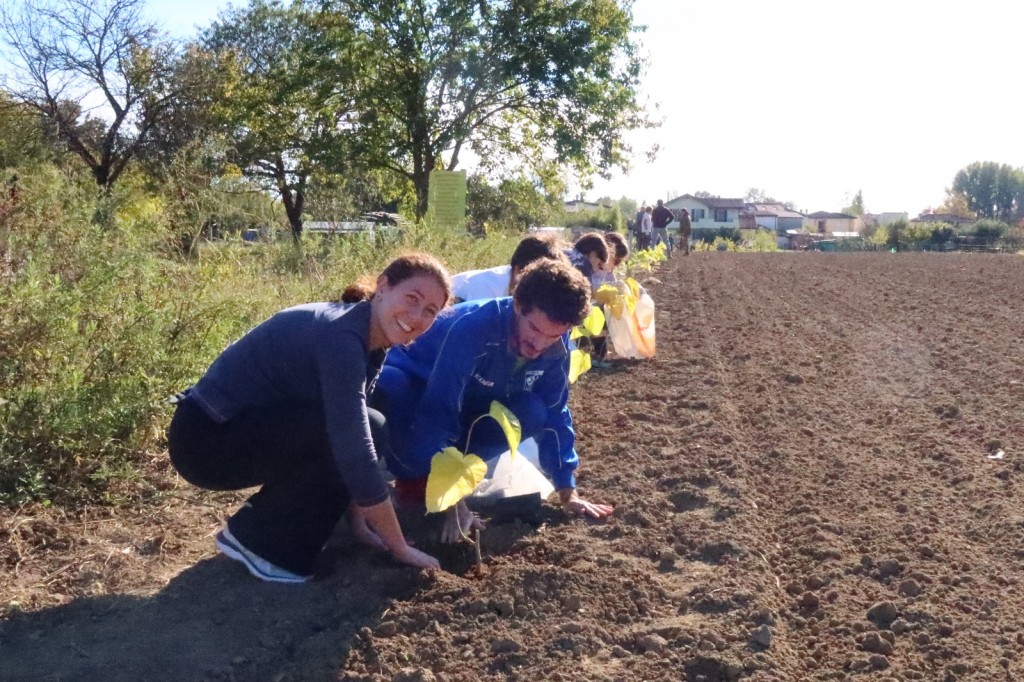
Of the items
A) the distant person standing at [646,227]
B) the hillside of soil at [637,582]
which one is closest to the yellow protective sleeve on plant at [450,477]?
the hillside of soil at [637,582]

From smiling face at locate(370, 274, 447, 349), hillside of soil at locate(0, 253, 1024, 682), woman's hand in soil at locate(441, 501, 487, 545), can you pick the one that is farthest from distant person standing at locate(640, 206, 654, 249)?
smiling face at locate(370, 274, 447, 349)

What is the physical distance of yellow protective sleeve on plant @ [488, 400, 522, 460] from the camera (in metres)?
3.32

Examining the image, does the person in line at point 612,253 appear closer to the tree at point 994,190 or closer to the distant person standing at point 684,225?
the distant person standing at point 684,225

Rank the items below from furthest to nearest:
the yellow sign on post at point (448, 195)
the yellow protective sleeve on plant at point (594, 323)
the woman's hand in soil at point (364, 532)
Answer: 1. the yellow sign on post at point (448, 195)
2. the yellow protective sleeve on plant at point (594, 323)
3. the woman's hand in soil at point (364, 532)

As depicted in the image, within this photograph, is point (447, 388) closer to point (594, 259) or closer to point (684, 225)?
point (594, 259)

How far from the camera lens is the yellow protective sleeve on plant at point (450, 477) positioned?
304 cm

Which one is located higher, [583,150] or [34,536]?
[583,150]

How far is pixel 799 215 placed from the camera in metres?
121

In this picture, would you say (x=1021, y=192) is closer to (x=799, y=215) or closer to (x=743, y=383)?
(x=799, y=215)

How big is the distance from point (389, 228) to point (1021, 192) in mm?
130212

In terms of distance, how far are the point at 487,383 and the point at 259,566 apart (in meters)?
1.01

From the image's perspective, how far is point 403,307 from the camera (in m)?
2.89

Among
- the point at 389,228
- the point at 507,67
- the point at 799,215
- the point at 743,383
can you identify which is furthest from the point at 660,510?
the point at 799,215

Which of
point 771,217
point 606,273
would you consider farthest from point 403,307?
point 771,217
